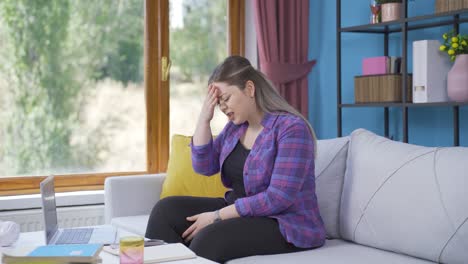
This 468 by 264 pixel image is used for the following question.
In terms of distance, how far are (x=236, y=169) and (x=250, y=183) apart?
0.13 meters

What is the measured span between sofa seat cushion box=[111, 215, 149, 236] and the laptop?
460 millimetres

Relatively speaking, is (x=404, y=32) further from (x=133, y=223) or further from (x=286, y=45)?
(x=133, y=223)

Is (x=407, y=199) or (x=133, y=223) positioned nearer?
(x=407, y=199)

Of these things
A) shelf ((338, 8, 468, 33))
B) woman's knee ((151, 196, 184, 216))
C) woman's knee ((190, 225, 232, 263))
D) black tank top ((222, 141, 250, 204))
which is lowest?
woman's knee ((190, 225, 232, 263))

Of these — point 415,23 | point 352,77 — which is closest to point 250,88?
point 415,23

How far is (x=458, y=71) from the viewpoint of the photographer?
2.94 metres

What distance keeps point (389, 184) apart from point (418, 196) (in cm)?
14

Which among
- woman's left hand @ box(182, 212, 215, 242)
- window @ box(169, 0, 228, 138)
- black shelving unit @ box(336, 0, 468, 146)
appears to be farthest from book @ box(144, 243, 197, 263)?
window @ box(169, 0, 228, 138)

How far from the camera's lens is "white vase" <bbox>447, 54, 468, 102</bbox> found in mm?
2914

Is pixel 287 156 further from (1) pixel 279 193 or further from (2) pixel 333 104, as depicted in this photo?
(2) pixel 333 104

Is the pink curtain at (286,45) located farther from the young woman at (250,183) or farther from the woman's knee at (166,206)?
the woman's knee at (166,206)

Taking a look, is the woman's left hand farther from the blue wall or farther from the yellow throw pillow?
the blue wall

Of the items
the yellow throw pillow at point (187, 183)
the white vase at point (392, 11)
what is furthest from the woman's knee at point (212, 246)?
the white vase at point (392, 11)

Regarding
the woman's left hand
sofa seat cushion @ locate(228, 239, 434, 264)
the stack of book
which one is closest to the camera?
the stack of book
